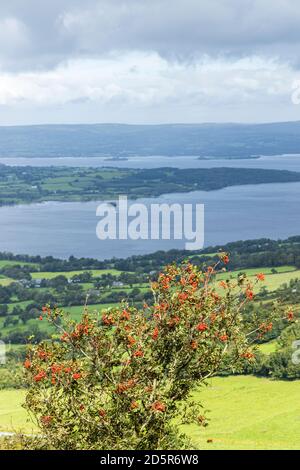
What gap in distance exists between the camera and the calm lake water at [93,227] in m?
135

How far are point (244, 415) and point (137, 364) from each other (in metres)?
24.9

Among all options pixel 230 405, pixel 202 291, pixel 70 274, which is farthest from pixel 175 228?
pixel 202 291

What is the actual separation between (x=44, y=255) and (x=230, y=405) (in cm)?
9031

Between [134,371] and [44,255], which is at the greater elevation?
[134,371]

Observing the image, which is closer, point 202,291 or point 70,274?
point 202,291

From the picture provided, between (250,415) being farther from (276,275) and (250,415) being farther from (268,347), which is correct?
(276,275)

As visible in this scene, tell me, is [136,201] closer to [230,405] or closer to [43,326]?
[43,326]

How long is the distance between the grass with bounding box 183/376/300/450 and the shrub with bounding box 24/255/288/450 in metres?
11.4

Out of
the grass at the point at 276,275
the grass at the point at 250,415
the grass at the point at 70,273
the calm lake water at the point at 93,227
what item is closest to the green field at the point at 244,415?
the grass at the point at 250,415

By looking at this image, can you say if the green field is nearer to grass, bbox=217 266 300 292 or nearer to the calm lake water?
grass, bbox=217 266 300 292

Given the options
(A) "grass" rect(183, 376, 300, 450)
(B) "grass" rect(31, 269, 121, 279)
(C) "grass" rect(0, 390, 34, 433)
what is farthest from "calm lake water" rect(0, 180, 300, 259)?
(A) "grass" rect(183, 376, 300, 450)

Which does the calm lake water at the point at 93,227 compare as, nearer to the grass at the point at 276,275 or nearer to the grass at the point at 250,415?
the grass at the point at 276,275
